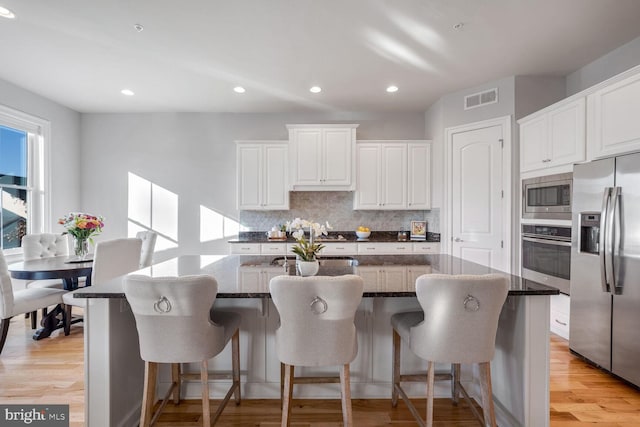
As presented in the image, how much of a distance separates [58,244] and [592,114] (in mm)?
5515

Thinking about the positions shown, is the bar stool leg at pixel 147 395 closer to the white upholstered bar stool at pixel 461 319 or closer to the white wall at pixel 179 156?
the white upholstered bar stool at pixel 461 319

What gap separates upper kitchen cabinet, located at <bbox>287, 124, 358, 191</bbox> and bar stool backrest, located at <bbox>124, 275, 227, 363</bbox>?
321cm

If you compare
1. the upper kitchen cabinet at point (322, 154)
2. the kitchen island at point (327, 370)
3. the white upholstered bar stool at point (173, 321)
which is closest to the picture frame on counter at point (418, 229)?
the upper kitchen cabinet at point (322, 154)

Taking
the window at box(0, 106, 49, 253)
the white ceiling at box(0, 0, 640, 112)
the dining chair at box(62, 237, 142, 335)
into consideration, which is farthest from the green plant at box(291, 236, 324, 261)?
the window at box(0, 106, 49, 253)

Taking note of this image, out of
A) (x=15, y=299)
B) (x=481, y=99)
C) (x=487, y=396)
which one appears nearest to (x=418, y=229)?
(x=481, y=99)

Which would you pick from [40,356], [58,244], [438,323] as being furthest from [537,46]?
[58,244]

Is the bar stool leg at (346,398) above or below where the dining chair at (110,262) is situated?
below

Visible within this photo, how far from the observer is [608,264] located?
231cm

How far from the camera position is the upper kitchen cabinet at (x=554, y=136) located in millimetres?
2730

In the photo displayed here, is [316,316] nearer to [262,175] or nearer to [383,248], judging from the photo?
[383,248]

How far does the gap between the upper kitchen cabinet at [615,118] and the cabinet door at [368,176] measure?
246cm

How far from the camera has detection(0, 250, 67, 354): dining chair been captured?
2.63m

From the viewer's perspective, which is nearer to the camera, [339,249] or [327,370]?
[327,370]

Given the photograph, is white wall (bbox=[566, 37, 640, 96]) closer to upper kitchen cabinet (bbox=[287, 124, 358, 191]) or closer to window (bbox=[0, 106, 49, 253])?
upper kitchen cabinet (bbox=[287, 124, 358, 191])
